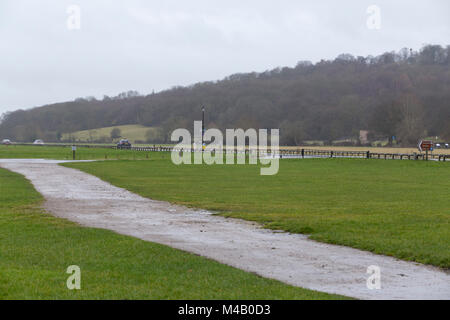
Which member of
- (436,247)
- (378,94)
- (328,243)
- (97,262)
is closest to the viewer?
→ (97,262)

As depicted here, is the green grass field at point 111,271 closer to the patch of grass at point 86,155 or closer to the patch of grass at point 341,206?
the patch of grass at point 341,206

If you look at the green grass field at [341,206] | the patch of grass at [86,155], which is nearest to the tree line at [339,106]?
the patch of grass at [86,155]

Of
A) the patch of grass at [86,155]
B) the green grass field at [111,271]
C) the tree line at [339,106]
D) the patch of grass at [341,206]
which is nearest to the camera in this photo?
the green grass field at [111,271]

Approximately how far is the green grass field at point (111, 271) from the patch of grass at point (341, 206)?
4.35 metres

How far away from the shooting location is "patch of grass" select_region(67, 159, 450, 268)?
14969mm

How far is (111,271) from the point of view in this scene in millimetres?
11352

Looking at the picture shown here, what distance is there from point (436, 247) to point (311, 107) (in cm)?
16453

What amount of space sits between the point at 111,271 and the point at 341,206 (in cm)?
1379

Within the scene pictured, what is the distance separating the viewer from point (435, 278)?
11.2 meters

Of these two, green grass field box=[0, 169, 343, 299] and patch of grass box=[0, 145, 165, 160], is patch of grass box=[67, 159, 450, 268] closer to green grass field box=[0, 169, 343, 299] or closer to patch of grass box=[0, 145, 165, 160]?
green grass field box=[0, 169, 343, 299]

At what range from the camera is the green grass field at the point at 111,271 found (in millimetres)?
9672

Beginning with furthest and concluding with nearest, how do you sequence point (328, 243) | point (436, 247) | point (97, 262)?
point (328, 243) < point (436, 247) < point (97, 262)
